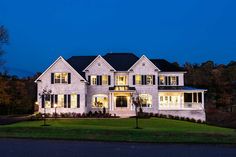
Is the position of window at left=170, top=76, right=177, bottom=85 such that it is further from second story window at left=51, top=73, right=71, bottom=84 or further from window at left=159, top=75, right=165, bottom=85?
second story window at left=51, top=73, right=71, bottom=84

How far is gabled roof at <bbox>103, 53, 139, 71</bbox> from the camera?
2091 inches

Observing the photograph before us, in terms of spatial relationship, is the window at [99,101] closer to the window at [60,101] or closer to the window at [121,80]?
the window at [121,80]

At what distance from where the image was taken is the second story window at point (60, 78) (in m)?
48.5

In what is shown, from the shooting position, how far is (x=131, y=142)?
834 inches

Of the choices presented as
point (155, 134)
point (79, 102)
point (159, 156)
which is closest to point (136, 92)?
point (79, 102)

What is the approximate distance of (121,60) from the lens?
55094mm

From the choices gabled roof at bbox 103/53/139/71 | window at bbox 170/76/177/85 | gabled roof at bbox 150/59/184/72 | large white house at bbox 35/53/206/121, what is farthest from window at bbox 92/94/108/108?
window at bbox 170/76/177/85

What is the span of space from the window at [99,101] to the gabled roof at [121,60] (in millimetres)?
4186

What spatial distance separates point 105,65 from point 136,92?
528 cm

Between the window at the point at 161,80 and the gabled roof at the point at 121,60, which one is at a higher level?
the gabled roof at the point at 121,60

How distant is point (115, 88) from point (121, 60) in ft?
19.4

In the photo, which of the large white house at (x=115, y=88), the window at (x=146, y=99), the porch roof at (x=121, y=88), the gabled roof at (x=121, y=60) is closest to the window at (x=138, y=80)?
the large white house at (x=115, y=88)

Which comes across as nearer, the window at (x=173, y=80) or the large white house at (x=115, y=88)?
the large white house at (x=115, y=88)

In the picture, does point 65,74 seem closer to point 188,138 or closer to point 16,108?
point 16,108
